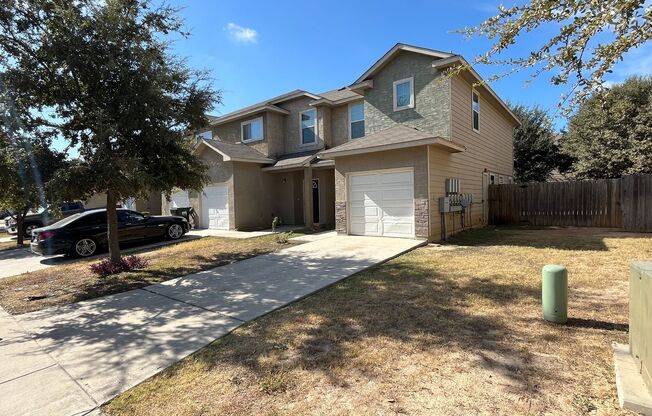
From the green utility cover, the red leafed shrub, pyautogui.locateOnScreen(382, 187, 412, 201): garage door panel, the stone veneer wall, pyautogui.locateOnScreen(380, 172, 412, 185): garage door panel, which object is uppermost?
pyautogui.locateOnScreen(380, 172, 412, 185): garage door panel

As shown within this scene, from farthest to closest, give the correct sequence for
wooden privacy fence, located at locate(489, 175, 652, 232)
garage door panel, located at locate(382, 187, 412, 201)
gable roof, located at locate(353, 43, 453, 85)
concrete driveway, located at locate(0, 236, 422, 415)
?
1. wooden privacy fence, located at locate(489, 175, 652, 232)
2. gable roof, located at locate(353, 43, 453, 85)
3. garage door panel, located at locate(382, 187, 412, 201)
4. concrete driveway, located at locate(0, 236, 422, 415)

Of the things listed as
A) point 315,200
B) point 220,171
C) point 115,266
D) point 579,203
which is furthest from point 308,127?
point 579,203

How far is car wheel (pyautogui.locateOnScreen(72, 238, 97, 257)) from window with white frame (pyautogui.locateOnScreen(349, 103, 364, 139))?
1086 centimetres

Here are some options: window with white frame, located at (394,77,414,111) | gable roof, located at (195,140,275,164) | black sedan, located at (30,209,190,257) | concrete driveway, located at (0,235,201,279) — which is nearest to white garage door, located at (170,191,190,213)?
gable roof, located at (195,140,275,164)

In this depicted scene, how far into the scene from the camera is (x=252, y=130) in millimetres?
18328

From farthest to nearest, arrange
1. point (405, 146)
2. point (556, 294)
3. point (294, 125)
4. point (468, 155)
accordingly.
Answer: point (294, 125) < point (468, 155) < point (405, 146) < point (556, 294)

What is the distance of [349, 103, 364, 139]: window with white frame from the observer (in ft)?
49.1

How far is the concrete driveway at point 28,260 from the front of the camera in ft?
33.7

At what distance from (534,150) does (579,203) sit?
13.8m

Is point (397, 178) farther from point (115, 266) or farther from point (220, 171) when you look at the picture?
point (220, 171)

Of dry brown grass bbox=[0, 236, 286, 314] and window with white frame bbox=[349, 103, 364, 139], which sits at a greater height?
window with white frame bbox=[349, 103, 364, 139]

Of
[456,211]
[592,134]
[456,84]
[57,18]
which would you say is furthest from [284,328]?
[592,134]

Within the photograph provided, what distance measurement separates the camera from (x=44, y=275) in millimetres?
8969

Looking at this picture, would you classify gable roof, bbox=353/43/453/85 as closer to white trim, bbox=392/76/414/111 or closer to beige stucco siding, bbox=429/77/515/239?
white trim, bbox=392/76/414/111
